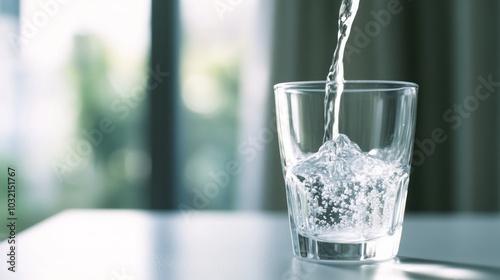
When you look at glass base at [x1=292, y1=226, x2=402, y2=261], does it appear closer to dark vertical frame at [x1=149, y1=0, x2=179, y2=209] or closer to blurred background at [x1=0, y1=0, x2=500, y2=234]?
blurred background at [x1=0, y1=0, x2=500, y2=234]

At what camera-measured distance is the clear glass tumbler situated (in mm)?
760

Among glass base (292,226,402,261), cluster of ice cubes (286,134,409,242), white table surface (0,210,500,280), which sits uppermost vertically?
cluster of ice cubes (286,134,409,242)

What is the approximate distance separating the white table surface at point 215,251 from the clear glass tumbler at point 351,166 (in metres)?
0.03

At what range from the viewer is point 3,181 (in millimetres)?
2793

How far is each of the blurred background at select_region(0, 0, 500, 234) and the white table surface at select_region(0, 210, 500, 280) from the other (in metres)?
1.39

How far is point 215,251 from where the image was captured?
84cm

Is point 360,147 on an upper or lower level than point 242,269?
upper

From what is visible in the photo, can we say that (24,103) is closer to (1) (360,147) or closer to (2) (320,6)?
(2) (320,6)

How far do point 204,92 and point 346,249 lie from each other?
2071mm

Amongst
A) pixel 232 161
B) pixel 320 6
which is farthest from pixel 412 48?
pixel 232 161

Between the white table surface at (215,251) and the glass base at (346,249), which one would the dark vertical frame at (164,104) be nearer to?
the white table surface at (215,251)

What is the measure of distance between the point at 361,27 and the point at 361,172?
6.17 ft

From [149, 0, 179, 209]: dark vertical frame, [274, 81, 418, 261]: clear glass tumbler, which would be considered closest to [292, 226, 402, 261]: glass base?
[274, 81, 418, 261]: clear glass tumbler

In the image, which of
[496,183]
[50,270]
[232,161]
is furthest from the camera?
[232,161]
